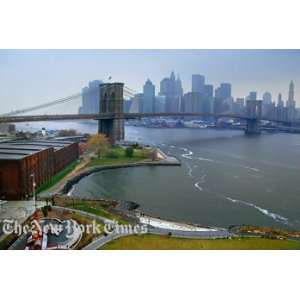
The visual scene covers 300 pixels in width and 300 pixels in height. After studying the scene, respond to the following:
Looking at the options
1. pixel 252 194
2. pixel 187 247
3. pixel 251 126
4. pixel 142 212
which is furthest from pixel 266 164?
pixel 251 126

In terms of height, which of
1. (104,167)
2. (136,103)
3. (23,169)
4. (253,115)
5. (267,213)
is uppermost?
(136,103)

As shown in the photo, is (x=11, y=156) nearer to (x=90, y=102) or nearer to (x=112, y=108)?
(x=112, y=108)

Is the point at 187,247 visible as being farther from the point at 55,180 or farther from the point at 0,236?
the point at 55,180

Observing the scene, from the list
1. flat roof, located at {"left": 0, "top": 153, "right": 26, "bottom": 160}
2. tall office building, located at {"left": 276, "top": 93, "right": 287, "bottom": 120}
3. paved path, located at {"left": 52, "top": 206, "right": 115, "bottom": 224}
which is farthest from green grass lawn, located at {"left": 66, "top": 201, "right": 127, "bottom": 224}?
tall office building, located at {"left": 276, "top": 93, "right": 287, "bottom": 120}

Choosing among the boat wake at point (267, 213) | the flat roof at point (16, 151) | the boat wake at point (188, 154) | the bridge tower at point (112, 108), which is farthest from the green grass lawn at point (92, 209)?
the bridge tower at point (112, 108)

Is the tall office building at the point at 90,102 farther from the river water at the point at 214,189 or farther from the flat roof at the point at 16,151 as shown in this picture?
the flat roof at the point at 16,151

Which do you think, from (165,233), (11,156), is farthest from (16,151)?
(165,233)
